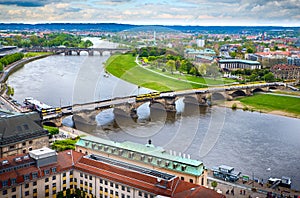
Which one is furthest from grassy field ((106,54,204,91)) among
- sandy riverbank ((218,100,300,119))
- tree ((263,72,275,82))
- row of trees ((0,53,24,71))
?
row of trees ((0,53,24,71))

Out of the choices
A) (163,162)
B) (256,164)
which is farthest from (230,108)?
(163,162)

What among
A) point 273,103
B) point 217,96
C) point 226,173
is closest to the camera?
point 226,173

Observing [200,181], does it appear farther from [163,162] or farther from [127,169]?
[127,169]

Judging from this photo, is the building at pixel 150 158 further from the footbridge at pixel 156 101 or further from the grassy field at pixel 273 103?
the grassy field at pixel 273 103

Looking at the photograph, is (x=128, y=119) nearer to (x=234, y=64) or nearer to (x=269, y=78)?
(x=269, y=78)

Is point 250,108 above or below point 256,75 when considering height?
below

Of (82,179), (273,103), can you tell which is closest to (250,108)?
(273,103)
